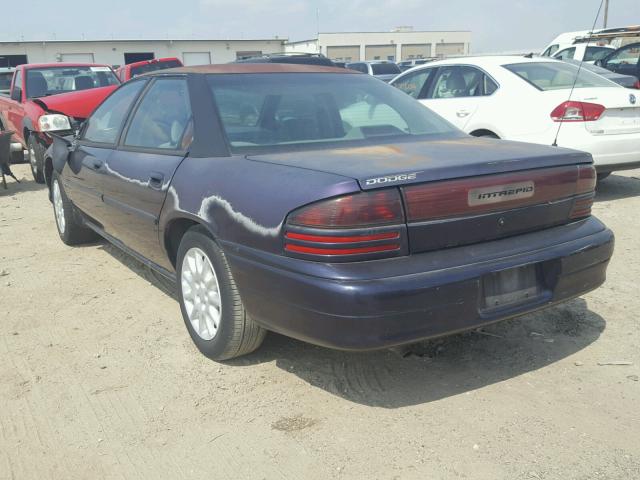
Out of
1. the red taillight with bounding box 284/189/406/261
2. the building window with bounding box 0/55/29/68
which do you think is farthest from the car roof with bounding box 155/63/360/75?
the building window with bounding box 0/55/29/68

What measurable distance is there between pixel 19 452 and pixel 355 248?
1.70 metres

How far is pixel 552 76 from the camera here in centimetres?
702

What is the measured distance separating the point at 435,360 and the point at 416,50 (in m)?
64.6

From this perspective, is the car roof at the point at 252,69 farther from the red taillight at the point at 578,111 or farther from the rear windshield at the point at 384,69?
the rear windshield at the point at 384,69

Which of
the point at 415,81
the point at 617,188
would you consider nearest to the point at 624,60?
the point at 617,188

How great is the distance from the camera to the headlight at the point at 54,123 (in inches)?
199

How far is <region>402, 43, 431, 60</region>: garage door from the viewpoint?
209 feet

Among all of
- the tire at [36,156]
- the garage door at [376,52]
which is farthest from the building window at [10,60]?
the tire at [36,156]

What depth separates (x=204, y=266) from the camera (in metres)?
3.32

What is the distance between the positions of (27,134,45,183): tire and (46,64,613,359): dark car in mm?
5728

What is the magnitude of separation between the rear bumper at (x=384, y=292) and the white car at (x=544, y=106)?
3.66 metres

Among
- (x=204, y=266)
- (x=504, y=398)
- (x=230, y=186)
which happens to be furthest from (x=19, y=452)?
(x=504, y=398)

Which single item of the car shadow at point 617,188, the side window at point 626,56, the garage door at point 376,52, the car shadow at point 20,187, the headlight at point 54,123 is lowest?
the car shadow at point 617,188

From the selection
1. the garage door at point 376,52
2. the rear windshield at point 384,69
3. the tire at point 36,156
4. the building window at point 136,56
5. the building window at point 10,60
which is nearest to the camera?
the tire at point 36,156
